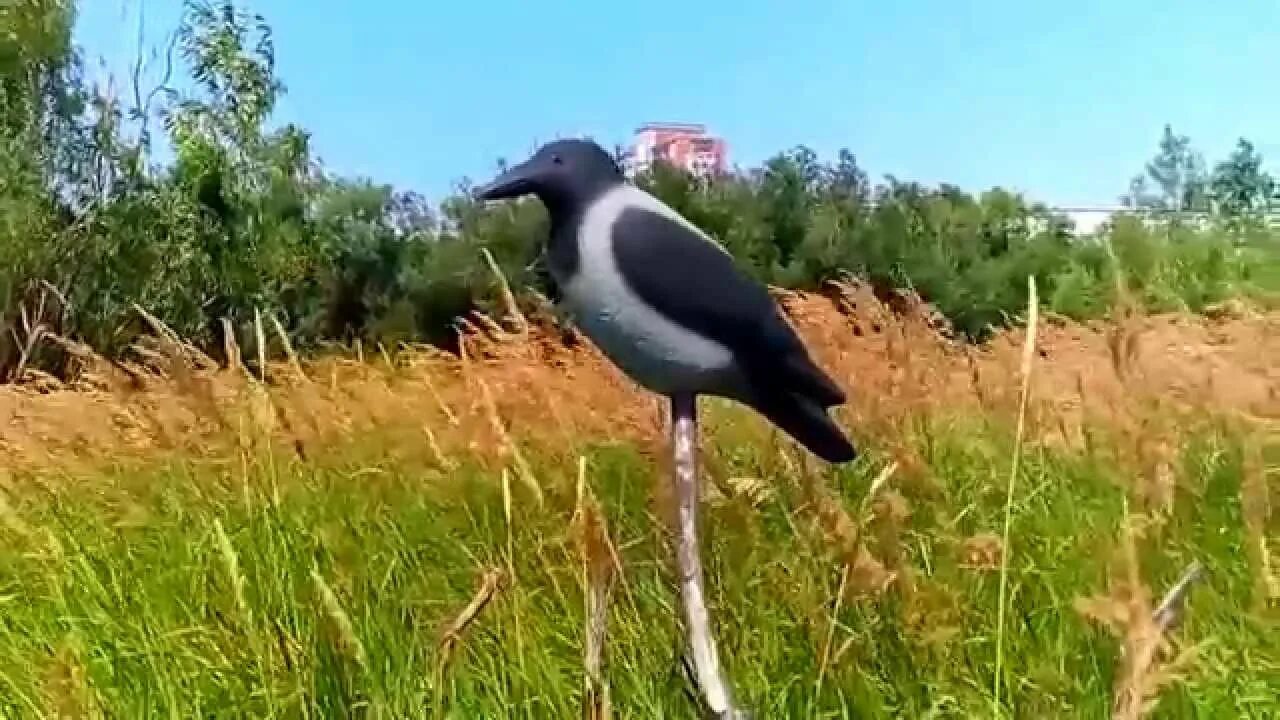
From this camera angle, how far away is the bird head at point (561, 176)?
165cm

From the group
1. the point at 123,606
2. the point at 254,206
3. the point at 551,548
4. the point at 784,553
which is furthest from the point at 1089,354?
the point at 254,206

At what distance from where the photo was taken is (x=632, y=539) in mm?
2791

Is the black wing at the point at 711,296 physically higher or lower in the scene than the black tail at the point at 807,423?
higher

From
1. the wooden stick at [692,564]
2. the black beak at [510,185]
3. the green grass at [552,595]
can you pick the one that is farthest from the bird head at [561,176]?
the green grass at [552,595]

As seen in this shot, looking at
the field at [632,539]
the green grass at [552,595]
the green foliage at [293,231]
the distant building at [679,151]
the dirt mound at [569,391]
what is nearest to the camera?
the field at [632,539]

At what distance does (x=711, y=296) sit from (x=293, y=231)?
960cm

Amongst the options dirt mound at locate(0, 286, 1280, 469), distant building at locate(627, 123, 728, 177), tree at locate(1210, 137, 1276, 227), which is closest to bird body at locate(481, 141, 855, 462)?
dirt mound at locate(0, 286, 1280, 469)

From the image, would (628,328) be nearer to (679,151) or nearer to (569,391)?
(569,391)

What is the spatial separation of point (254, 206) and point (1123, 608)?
35.3 feet

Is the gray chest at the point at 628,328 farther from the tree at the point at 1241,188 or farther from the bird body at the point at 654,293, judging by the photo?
the tree at the point at 1241,188

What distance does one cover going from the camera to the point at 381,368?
4.36 meters

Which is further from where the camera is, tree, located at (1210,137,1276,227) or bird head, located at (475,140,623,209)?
tree, located at (1210,137,1276,227)

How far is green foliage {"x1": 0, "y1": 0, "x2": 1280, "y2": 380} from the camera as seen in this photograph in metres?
9.88

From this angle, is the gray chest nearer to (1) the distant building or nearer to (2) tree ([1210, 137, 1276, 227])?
(1) the distant building
